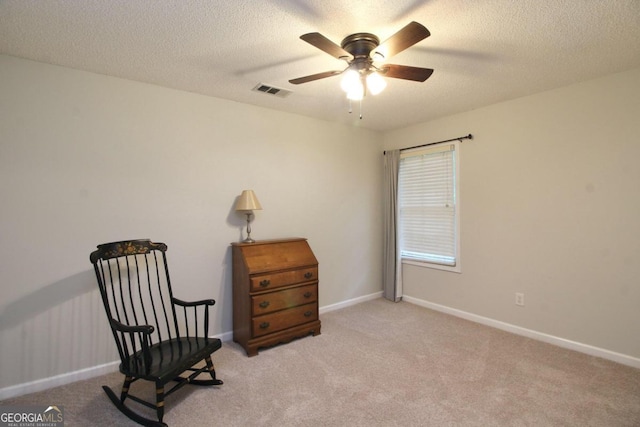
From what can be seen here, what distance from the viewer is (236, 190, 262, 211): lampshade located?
116 inches

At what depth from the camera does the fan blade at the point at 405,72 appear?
186 centimetres

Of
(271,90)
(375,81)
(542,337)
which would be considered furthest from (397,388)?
(271,90)

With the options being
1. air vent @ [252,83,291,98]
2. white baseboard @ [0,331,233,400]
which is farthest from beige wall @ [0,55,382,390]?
air vent @ [252,83,291,98]

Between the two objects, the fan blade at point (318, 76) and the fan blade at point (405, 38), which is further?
A: the fan blade at point (318, 76)

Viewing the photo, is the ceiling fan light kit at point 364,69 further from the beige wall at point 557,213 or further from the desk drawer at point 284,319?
the desk drawer at point 284,319

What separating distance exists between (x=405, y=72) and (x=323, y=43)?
1.89ft

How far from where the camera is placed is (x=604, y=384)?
7.29 ft

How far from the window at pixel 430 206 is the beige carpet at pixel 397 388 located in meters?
1.06

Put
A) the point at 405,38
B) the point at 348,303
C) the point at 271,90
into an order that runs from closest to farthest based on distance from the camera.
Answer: the point at 405,38
the point at 271,90
the point at 348,303

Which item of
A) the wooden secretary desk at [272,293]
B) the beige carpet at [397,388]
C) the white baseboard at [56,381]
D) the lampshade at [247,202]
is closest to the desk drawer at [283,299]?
the wooden secretary desk at [272,293]

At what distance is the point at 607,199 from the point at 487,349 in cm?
162

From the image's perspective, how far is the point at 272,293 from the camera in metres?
2.87

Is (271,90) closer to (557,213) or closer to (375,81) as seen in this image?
(375,81)

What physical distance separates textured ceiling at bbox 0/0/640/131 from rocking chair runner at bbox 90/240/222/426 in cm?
136
